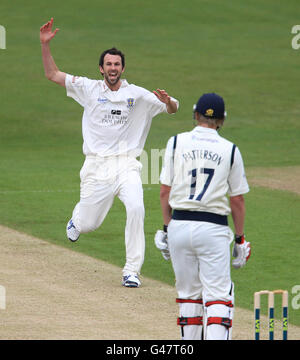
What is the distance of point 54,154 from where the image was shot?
21922 mm

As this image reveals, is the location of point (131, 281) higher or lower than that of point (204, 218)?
lower

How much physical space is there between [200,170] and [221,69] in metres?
24.2

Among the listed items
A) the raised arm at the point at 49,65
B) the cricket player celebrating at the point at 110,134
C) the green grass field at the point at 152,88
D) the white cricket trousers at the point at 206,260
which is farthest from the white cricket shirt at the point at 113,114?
the white cricket trousers at the point at 206,260

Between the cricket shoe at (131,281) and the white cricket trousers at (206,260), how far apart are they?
3067 millimetres

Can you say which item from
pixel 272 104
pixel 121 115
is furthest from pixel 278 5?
pixel 121 115

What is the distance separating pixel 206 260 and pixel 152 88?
70.0ft

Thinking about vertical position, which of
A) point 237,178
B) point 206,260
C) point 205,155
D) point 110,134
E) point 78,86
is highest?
point 78,86

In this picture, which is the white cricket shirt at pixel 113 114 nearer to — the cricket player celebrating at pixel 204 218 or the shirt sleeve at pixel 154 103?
the shirt sleeve at pixel 154 103

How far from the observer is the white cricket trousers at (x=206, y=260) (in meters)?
7.46

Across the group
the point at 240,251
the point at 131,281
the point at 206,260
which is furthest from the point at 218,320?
the point at 131,281

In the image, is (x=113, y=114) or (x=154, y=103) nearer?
(x=113, y=114)

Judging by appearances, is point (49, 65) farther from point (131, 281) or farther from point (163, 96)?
point (131, 281)

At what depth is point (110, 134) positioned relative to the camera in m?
11.1

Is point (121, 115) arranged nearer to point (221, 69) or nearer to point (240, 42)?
point (221, 69)
